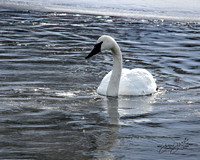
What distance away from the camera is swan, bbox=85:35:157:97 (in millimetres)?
9508

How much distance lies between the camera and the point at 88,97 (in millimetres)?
9367

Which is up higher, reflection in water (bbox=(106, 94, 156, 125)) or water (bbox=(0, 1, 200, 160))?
water (bbox=(0, 1, 200, 160))

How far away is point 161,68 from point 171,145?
6101 millimetres

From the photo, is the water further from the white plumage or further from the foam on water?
the foam on water

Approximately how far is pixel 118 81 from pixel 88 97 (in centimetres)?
76

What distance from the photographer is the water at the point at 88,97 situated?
6328mm

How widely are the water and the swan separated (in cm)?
23

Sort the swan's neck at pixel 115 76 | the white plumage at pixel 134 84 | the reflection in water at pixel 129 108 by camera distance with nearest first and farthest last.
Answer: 1. the reflection in water at pixel 129 108
2. the swan's neck at pixel 115 76
3. the white plumage at pixel 134 84

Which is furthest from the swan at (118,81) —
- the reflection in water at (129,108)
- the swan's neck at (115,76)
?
the reflection in water at (129,108)

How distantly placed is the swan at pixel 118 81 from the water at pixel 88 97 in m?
0.23

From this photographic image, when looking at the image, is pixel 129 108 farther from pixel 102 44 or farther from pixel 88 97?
pixel 102 44

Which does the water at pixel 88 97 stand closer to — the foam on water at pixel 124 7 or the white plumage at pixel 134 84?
the white plumage at pixel 134 84

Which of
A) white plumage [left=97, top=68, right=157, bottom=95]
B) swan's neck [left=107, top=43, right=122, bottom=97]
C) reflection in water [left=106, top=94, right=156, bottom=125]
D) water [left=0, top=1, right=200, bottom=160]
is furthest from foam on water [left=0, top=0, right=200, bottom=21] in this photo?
reflection in water [left=106, top=94, right=156, bottom=125]

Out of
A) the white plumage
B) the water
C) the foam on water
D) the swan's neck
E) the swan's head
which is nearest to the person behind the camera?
the water
